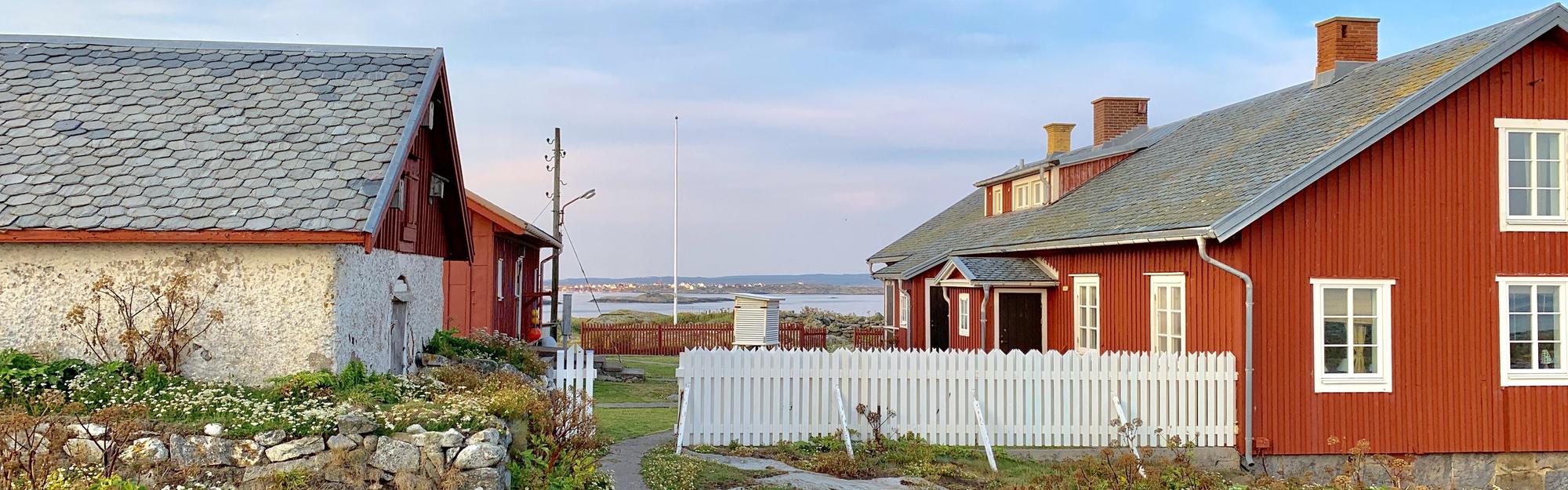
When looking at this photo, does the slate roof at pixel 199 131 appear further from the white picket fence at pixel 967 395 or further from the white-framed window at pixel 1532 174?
the white-framed window at pixel 1532 174

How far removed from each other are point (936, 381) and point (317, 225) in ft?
24.6

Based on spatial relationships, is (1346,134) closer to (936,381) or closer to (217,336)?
(936,381)

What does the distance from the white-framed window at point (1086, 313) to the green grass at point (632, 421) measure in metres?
6.53

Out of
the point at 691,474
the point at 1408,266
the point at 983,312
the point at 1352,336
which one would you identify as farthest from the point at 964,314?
the point at 691,474

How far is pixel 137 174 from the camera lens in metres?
10.9

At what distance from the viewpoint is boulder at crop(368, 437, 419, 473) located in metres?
9.50

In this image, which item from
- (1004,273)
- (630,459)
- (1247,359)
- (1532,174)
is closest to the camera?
(630,459)

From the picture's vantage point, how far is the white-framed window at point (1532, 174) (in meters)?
14.5

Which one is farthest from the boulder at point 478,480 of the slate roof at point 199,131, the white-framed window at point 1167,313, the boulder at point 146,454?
the white-framed window at point 1167,313

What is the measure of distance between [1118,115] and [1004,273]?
11.5 m

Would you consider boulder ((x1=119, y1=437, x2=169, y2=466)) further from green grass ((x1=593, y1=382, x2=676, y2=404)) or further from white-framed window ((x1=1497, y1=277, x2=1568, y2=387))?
white-framed window ((x1=1497, y1=277, x2=1568, y2=387))

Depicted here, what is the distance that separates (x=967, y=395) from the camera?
567 inches

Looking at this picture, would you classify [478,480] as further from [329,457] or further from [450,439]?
[329,457]

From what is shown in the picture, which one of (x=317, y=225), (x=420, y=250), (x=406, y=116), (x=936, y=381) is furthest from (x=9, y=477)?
(x=936, y=381)
